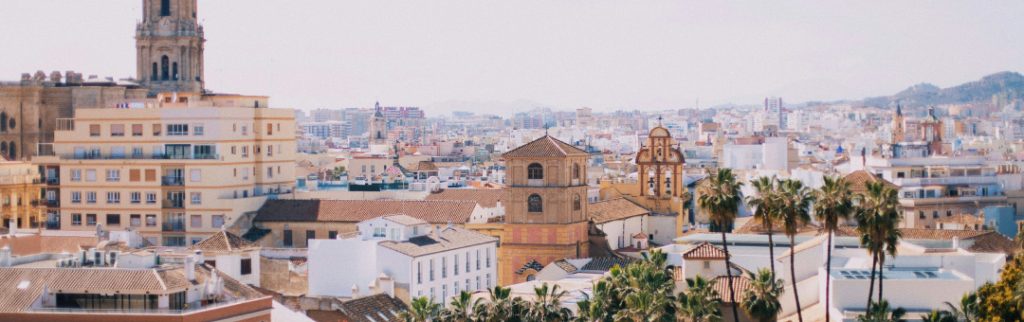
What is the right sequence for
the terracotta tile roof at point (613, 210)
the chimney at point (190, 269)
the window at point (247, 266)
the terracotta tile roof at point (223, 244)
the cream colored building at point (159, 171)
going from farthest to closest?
the terracotta tile roof at point (613, 210) < the cream colored building at point (159, 171) < the terracotta tile roof at point (223, 244) < the window at point (247, 266) < the chimney at point (190, 269)

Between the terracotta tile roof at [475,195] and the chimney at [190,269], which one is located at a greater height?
the terracotta tile roof at [475,195]

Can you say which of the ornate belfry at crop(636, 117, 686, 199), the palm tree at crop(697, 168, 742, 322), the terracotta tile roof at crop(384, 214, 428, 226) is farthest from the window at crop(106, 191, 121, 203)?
the palm tree at crop(697, 168, 742, 322)

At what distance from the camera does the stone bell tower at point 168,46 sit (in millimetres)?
100625

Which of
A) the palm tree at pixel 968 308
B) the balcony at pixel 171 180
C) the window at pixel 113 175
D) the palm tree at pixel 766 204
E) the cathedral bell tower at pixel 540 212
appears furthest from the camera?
the window at pixel 113 175

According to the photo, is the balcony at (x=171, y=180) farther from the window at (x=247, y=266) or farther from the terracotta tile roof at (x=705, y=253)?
the terracotta tile roof at (x=705, y=253)

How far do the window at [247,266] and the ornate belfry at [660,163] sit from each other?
28.0 m

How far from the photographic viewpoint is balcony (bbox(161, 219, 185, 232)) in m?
74.8

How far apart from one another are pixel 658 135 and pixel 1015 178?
24.1 m

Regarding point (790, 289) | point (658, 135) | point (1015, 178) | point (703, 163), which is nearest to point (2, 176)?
point (658, 135)

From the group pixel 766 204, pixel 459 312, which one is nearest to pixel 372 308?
pixel 459 312

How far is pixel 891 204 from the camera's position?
152 ft

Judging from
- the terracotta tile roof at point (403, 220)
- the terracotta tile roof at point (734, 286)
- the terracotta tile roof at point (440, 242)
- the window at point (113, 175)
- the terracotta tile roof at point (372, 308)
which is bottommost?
the terracotta tile roof at point (372, 308)

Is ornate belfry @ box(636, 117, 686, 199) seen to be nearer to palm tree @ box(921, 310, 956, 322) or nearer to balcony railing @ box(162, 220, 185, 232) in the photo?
balcony railing @ box(162, 220, 185, 232)

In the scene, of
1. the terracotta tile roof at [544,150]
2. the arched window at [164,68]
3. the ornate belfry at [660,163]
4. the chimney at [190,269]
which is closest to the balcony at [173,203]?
the terracotta tile roof at [544,150]
